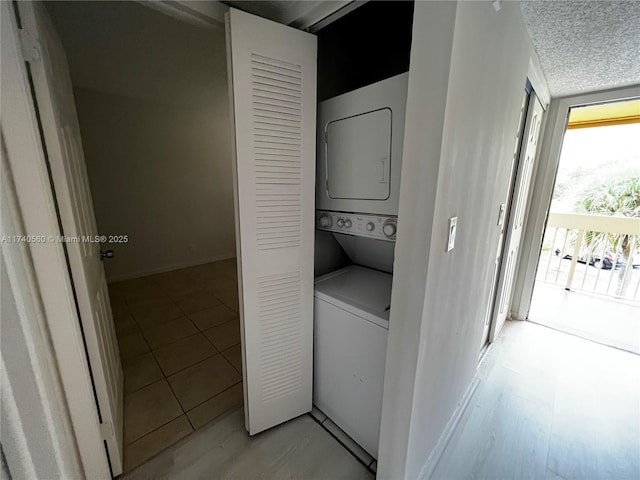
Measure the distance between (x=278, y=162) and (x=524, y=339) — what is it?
8.80 feet

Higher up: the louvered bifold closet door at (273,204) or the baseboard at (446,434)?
the louvered bifold closet door at (273,204)

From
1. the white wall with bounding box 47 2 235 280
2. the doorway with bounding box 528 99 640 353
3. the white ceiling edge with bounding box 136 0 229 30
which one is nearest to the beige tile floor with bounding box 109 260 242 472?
the white wall with bounding box 47 2 235 280

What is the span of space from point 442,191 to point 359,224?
1.70 feet

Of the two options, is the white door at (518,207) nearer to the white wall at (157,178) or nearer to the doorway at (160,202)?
the doorway at (160,202)

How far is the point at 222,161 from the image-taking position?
14.1ft

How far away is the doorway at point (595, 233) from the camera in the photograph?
2.78 m

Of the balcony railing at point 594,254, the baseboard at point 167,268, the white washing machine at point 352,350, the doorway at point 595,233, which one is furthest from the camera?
the baseboard at point 167,268

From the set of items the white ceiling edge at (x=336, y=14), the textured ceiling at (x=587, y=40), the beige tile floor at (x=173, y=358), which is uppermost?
Result: the textured ceiling at (x=587, y=40)

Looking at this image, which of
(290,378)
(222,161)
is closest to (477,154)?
(290,378)

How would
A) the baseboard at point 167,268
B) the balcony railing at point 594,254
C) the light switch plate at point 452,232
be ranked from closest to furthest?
the light switch plate at point 452,232
the balcony railing at point 594,254
the baseboard at point 167,268

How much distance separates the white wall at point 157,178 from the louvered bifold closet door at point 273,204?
2.12m

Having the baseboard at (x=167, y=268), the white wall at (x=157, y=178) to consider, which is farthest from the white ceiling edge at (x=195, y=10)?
the baseboard at (x=167, y=268)

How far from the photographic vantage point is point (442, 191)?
83cm

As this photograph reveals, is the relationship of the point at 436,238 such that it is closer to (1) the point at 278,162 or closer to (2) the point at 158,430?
(1) the point at 278,162
